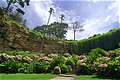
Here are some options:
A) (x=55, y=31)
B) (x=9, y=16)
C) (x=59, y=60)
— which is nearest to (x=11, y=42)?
(x=9, y=16)

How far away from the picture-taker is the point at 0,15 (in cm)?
3819

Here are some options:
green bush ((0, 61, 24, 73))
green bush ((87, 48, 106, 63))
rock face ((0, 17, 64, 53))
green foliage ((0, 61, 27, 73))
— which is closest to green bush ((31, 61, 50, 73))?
green foliage ((0, 61, 27, 73))

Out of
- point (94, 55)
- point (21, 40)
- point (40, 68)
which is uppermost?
point (21, 40)

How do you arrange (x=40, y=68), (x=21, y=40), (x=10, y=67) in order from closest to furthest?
(x=10, y=67)
(x=40, y=68)
(x=21, y=40)

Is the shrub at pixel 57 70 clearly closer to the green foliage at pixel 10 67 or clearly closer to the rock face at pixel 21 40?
the green foliage at pixel 10 67

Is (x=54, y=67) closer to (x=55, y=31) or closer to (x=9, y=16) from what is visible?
(x=9, y=16)

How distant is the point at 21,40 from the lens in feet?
125

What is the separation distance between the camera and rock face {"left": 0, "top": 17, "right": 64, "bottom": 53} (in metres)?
37.2

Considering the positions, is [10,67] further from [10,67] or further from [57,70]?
[57,70]

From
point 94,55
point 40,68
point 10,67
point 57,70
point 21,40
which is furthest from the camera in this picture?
point 21,40

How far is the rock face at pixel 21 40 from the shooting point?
37.2m

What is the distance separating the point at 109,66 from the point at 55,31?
59.1 meters

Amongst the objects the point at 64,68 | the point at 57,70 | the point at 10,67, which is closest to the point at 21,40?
the point at 10,67

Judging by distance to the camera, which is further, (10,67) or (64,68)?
(64,68)
